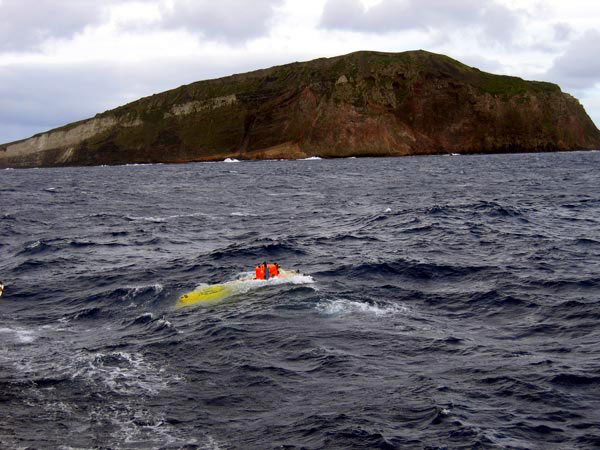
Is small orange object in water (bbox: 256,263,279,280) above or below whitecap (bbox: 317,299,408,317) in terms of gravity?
above

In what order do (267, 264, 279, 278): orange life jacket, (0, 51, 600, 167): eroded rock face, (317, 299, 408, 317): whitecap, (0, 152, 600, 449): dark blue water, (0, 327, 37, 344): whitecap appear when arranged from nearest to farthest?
(0, 152, 600, 449): dark blue water, (0, 327, 37, 344): whitecap, (317, 299, 408, 317): whitecap, (267, 264, 279, 278): orange life jacket, (0, 51, 600, 167): eroded rock face

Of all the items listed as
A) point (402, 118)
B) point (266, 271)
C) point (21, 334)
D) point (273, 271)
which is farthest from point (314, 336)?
point (402, 118)

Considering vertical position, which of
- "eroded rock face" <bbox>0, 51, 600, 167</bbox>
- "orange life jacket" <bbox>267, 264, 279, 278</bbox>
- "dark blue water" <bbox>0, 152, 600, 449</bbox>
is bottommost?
"dark blue water" <bbox>0, 152, 600, 449</bbox>

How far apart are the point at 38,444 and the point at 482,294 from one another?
61.7ft

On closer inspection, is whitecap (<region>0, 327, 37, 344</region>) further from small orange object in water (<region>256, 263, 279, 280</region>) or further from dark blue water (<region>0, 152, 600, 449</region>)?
small orange object in water (<region>256, 263, 279, 280</region>)

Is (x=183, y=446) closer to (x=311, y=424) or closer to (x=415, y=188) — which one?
(x=311, y=424)

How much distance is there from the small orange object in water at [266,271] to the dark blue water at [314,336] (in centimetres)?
110

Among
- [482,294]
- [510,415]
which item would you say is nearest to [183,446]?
[510,415]

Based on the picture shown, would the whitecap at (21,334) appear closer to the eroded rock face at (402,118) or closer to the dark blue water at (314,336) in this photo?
the dark blue water at (314,336)

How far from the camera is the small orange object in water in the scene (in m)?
32.1

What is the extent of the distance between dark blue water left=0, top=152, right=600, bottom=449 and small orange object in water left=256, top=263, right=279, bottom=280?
1.10m

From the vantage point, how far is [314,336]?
2417cm

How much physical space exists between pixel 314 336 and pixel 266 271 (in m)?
8.35

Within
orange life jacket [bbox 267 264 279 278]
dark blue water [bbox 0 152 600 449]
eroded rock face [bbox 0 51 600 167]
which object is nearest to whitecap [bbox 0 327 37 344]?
dark blue water [bbox 0 152 600 449]
